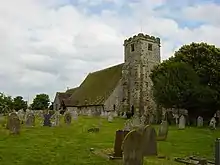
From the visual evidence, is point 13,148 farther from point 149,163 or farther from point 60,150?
point 149,163

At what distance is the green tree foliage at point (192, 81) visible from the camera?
35594 mm

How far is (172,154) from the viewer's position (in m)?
13.5

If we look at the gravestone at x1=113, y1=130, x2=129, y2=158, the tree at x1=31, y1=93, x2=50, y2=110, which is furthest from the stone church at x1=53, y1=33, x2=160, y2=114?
the gravestone at x1=113, y1=130, x2=129, y2=158

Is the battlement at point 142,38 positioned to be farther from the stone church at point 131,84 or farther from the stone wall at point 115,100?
the stone wall at point 115,100

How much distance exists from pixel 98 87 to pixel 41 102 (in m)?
34.0

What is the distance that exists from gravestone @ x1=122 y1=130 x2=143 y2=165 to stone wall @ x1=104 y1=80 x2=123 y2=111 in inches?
1735

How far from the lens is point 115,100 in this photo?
54781 millimetres

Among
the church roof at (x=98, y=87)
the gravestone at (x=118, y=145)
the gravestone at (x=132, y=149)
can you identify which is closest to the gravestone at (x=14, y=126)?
the gravestone at (x=118, y=145)

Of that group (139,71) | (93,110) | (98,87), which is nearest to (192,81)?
(139,71)

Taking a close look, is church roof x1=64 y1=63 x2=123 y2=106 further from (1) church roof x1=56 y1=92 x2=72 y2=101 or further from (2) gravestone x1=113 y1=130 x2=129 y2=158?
(2) gravestone x1=113 y1=130 x2=129 y2=158

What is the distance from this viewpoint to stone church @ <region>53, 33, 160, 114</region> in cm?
5303

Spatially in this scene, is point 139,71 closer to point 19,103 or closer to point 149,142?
point 19,103

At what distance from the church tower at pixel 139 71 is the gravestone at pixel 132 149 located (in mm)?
42662

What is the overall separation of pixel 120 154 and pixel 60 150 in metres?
2.46
